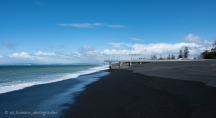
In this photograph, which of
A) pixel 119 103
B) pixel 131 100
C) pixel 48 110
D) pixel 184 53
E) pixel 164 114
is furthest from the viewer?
pixel 184 53

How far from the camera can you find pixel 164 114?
1257 centimetres

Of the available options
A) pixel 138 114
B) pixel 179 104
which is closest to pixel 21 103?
pixel 138 114

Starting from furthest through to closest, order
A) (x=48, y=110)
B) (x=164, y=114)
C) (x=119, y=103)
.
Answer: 1. (x=119, y=103)
2. (x=48, y=110)
3. (x=164, y=114)

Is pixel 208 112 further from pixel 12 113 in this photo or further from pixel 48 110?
pixel 12 113

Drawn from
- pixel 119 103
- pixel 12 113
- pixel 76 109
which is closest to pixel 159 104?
pixel 119 103

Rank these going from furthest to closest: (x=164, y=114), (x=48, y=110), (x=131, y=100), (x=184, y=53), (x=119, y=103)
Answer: (x=184, y=53), (x=131, y=100), (x=119, y=103), (x=48, y=110), (x=164, y=114)

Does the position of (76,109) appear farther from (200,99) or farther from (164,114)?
(200,99)

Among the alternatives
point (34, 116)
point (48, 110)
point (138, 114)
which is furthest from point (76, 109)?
point (138, 114)

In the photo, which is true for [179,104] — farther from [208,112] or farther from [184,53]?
[184,53]

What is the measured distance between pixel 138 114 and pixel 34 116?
426cm

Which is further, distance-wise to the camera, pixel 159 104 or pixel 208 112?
pixel 159 104

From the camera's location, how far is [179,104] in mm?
15078

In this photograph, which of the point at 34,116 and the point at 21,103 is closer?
the point at 34,116

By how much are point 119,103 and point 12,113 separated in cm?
534
